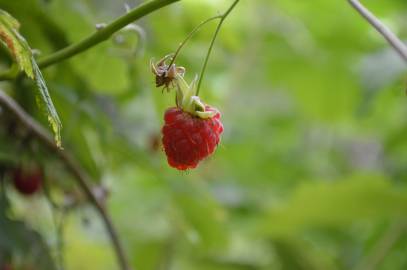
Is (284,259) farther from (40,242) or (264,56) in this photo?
(40,242)

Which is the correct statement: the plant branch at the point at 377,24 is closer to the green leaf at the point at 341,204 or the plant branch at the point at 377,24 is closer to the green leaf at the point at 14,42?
the green leaf at the point at 14,42

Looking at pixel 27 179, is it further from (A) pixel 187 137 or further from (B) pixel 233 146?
(B) pixel 233 146

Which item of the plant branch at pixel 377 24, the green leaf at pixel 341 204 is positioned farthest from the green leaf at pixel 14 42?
the green leaf at pixel 341 204

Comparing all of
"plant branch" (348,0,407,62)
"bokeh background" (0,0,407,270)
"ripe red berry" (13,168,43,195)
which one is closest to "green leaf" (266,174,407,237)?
"bokeh background" (0,0,407,270)

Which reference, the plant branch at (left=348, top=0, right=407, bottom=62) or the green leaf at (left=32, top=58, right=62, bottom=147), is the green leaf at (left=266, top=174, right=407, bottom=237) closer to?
the plant branch at (left=348, top=0, right=407, bottom=62)

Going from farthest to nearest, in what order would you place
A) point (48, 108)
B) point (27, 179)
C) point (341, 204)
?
point (341, 204)
point (27, 179)
point (48, 108)

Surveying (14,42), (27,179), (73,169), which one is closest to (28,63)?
(14,42)

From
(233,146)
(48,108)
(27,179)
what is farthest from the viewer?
(233,146)
